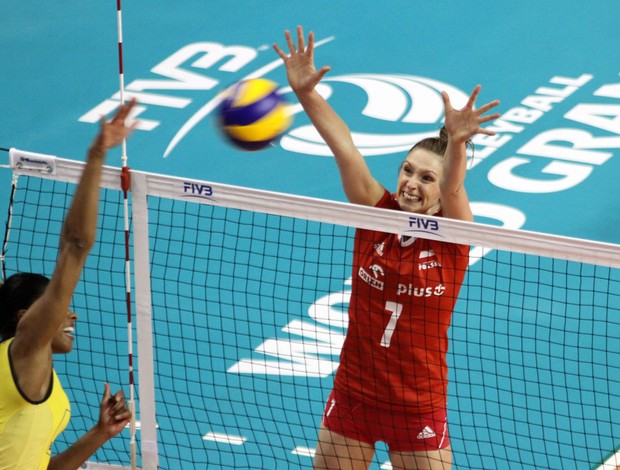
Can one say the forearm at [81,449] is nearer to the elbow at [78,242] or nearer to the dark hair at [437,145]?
the elbow at [78,242]

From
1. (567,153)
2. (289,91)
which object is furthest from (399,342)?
(289,91)

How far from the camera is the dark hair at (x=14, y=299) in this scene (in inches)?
206

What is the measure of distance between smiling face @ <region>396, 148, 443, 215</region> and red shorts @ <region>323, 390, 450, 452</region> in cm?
108

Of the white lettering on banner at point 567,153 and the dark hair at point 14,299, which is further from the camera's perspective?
the white lettering on banner at point 567,153

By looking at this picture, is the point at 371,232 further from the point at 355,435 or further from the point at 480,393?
the point at 480,393

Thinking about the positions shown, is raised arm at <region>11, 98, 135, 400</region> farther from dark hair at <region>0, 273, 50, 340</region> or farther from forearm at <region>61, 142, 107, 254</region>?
dark hair at <region>0, 273, 50, 340</region>

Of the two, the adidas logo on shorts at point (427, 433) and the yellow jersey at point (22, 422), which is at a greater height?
the yellow jersey at point (22, 422)

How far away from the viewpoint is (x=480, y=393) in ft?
29.3

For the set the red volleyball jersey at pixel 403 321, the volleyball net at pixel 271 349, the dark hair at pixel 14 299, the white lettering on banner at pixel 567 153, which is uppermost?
the dark hair at pixel 14 299

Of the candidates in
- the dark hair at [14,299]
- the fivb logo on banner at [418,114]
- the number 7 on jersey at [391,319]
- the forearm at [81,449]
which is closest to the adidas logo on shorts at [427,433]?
the number 7 on jersey at [391,319]

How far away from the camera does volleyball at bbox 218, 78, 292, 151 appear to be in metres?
9.12

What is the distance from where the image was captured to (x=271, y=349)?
9.25 metres

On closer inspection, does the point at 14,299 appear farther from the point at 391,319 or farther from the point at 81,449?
the point at 391,319

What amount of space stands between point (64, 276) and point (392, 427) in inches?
84.4
